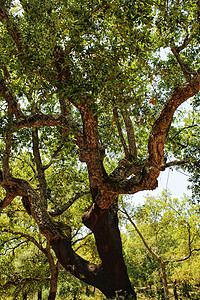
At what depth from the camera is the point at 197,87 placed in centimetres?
529

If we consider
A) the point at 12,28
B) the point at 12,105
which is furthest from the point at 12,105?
the point at 12,28

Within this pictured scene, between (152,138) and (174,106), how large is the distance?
86 centimetres

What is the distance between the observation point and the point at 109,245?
7.93 meters

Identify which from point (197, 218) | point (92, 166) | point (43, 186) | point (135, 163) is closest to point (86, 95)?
point (92, 166)

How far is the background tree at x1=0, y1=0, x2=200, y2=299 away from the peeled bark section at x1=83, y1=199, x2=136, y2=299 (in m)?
0.03

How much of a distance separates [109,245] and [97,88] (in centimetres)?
511

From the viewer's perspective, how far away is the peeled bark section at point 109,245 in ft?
25.0

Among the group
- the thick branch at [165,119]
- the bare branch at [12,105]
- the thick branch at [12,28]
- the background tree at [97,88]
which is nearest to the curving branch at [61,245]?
the background tree at [97,88]

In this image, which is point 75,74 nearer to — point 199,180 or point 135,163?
point 135,163

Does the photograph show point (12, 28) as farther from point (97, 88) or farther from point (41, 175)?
point (41, 175)

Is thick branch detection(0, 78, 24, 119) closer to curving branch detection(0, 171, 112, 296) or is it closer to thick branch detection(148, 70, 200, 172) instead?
curving branch detection(0, 171, 112, 296)

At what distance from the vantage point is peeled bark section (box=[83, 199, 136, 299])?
25.0ft

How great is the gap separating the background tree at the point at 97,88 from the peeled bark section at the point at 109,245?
0.03 metres

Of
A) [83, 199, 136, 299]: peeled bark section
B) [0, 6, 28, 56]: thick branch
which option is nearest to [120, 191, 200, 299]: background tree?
[83, 199, 136, 299]: peeled bark section
